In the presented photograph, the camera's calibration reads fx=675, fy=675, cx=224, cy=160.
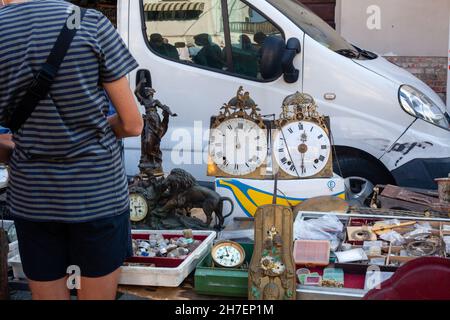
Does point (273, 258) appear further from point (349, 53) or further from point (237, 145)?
point (349, 53)

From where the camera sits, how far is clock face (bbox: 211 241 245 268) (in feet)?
8.77

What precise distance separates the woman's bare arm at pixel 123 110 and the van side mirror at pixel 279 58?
2.50m

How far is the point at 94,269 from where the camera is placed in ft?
6.76

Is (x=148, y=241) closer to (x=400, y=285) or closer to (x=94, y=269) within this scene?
(x=94, y=269)

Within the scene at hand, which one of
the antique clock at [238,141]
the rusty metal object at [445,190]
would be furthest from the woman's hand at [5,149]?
the rusty metal object at [445,190]

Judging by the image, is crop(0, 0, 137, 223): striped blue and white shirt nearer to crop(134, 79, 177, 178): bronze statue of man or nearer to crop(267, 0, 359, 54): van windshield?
Answer: crop(134, 79, 177, 178): bronze statue of man

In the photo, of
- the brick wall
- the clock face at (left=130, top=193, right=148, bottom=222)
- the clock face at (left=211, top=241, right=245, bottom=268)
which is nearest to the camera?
the clock face at (left=211, top=241, right=245, bottom=268)

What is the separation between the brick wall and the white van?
122 inches

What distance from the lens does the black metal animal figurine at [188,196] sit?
3.48 m

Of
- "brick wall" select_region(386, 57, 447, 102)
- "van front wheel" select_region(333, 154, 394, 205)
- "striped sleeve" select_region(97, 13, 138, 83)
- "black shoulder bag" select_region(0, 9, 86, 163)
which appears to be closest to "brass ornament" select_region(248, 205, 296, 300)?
"striped sleeve" select_region(97, 13, 138, 83)

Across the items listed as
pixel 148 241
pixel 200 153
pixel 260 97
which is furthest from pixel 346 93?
pixel 148 241

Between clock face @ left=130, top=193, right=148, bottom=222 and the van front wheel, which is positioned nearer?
clock face @ left=130, top=193, right=148, bottom=222
